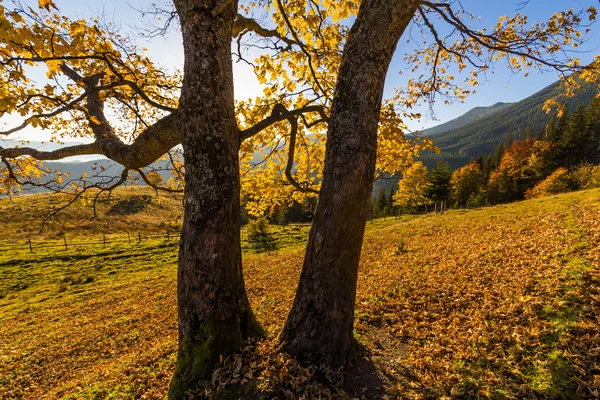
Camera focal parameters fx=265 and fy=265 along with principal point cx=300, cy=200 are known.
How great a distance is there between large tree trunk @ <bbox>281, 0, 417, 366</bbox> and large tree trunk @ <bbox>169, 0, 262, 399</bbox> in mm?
1063

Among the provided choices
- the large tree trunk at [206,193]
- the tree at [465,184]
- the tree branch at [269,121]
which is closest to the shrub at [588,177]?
the tree at [465,184]

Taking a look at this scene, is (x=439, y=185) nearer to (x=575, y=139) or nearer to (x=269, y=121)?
(x=575, y=139)

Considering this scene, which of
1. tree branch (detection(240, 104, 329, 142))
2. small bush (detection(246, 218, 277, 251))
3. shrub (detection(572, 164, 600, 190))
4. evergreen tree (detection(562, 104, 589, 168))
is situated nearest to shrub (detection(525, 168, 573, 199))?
shrub (detection(572, 164, 600, 190))

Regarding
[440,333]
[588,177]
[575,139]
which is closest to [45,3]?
[440,333]

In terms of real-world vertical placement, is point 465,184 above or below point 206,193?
above

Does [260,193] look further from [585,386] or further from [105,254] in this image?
[105,254]

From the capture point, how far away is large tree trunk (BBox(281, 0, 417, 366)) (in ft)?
10.5

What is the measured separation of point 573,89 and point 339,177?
5690 mm

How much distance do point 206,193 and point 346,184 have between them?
1.71 metres

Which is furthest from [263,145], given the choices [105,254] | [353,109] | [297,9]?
[105,254]

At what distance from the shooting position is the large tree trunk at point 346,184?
319 cm

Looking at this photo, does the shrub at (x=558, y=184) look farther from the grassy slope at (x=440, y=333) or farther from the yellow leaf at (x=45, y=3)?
the yellow leaf at (x=45, y=3)

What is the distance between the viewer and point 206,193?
128 inches

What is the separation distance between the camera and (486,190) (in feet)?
215
